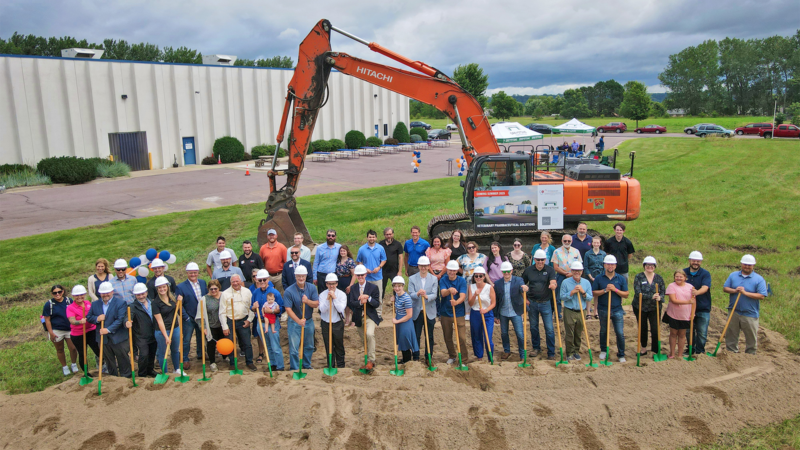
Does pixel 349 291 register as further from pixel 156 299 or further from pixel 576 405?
pixel 576 405

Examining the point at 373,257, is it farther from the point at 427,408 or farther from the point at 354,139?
the point at 354,139

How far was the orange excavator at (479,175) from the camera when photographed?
510 inches

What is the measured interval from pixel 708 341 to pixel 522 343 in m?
3.36

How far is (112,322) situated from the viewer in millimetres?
8211

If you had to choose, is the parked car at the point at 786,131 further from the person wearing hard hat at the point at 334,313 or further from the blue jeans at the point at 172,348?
the blue jeans at the point at 172,348

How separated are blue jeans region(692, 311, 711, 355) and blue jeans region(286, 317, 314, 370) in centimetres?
605

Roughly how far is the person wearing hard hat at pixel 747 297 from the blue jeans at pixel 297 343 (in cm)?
640

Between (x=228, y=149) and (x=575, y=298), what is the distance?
108 ft

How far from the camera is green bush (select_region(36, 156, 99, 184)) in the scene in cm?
2886

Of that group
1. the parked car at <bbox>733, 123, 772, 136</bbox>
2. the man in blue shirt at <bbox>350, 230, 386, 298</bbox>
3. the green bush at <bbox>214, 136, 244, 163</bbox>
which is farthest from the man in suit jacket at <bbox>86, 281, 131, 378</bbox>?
the parked car at <bbox>733, 123, 772, 136</bbox>

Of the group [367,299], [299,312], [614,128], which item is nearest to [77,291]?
[299,312]

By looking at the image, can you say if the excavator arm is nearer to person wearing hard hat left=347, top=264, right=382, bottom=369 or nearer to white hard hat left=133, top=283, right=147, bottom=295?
person wearing hard hat left=347, top=264, right=382, bottom=369

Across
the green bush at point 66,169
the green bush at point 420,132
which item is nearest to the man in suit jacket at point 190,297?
the green bush at point 66,169

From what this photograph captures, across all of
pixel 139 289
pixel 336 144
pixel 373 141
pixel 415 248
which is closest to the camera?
pixel 139 289
